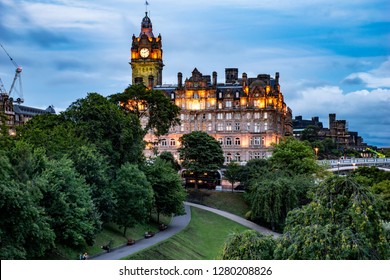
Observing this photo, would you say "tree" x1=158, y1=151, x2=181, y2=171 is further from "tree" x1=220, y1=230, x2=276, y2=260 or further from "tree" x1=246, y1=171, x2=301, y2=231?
"tree" x1=220, y1=230, x2=276, y2=260

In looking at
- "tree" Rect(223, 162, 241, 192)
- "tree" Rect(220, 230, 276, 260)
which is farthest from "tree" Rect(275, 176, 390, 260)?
"tree" Rect(223, 162, 241, 192)

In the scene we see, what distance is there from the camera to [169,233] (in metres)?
61.4

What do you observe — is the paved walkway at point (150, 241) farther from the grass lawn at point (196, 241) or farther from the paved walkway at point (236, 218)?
the paved walkway at point (236, 218)

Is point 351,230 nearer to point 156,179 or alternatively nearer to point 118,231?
point 118,231

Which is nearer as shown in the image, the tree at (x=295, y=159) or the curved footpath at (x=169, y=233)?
the curved footpath at (x=169, y=233)

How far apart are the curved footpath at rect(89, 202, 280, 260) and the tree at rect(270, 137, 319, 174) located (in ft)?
40.1

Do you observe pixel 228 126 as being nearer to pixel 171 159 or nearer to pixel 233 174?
pixel 171 159

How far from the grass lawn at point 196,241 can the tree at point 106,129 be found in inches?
405

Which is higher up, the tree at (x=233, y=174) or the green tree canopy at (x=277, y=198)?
the tree at (x=233, y=174)

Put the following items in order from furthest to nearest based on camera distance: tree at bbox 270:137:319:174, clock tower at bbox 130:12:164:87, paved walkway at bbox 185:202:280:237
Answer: clock tower at bbox 130:12:164:87, tree at bbox 270:137:319:174, paved walkway at bbox 185:202:280:237

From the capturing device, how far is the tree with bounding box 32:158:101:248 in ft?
135

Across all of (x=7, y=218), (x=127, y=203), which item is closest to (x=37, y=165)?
(x=7, y=218)

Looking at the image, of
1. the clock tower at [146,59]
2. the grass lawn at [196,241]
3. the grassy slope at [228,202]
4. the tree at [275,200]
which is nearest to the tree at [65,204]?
the grass lawn at [196,241]

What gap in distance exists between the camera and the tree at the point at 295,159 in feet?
282
